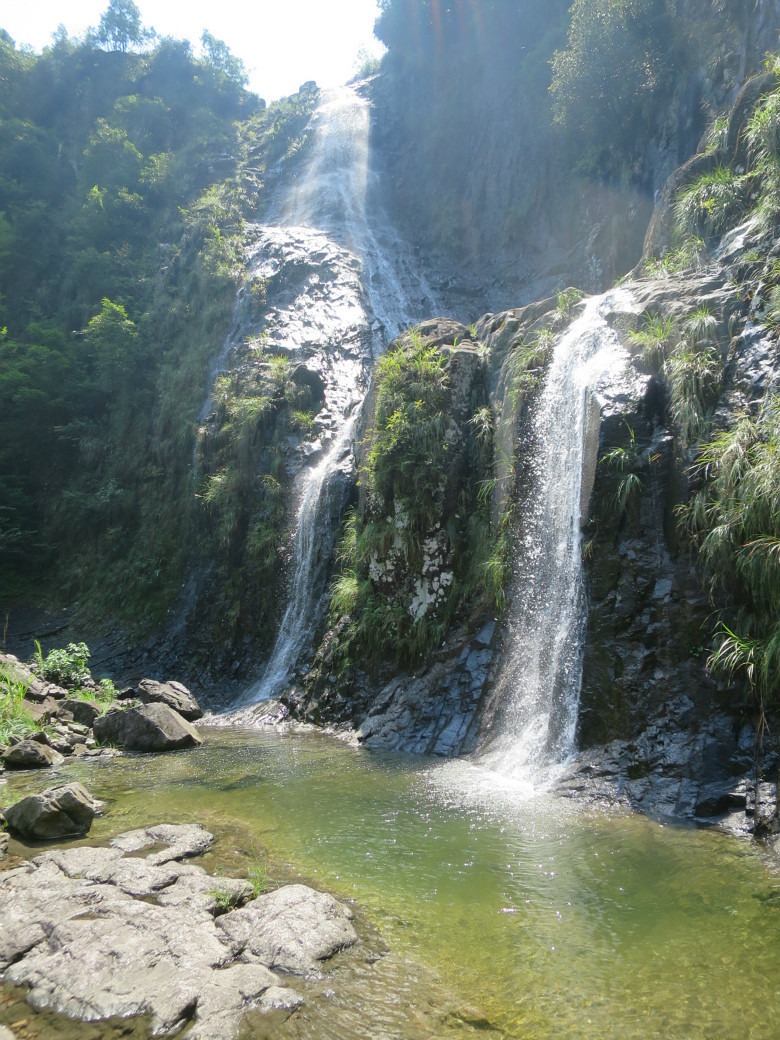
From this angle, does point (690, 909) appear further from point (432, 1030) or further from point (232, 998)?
point (232, 998)

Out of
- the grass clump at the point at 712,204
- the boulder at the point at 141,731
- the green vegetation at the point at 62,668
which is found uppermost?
the grass clump at the point at 712,204

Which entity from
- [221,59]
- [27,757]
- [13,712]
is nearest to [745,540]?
[27,757]

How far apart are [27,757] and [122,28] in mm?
48077

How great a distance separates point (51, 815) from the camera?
5270 mm

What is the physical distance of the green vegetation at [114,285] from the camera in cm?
2084

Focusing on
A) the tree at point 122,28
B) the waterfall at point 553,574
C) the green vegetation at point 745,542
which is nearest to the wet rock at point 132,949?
the waterfall at point 553,574

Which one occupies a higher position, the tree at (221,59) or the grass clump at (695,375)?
the tree at (221,59)

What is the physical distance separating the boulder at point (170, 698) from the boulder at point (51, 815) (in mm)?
5797

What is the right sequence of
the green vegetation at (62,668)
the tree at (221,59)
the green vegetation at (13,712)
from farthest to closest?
the tree at (221,59) → the green vegetation at (62,668) → the green vegetation at (13,712)

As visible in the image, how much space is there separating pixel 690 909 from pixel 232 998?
2798 millimetres

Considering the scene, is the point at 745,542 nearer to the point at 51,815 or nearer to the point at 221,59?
the point at 51,815

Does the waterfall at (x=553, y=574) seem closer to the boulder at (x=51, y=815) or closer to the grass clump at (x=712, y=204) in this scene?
the grass clump at (x=712, y=204)

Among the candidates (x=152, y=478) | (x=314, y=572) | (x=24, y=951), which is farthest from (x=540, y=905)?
(x=152, y=478)

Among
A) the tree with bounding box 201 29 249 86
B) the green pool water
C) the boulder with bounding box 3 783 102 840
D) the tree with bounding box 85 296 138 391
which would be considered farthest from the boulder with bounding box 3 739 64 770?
the tree with bounding box 201 29 249 86
